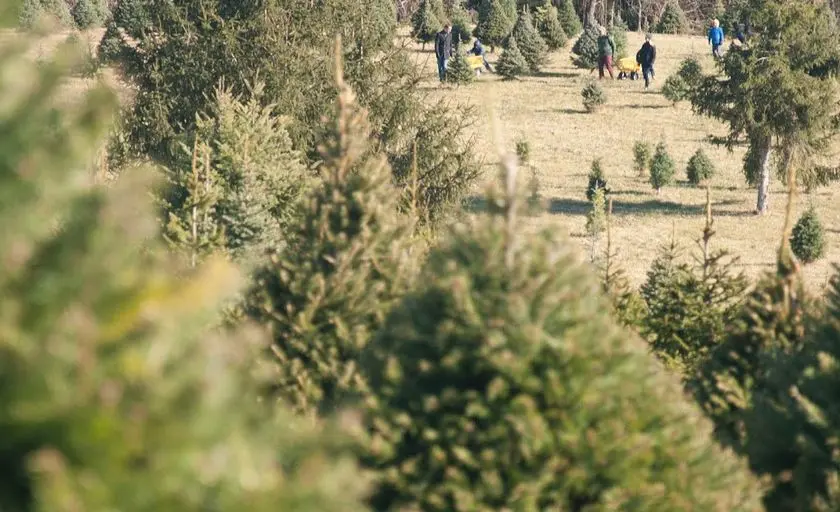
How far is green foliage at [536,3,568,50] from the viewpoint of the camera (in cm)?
5494

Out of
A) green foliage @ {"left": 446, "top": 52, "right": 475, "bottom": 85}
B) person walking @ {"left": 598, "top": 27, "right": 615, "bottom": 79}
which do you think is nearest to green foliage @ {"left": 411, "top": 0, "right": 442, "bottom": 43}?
green foliage @ {"left": 446, "top": 52, "right": 475, "bottom": 85}

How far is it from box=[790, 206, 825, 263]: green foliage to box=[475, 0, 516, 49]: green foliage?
28781 mm

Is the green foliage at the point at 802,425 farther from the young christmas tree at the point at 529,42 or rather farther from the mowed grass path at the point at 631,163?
the young christmas tree at the point at 529,42

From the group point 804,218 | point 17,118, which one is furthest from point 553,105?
point 17,118

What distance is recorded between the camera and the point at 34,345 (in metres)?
2.28

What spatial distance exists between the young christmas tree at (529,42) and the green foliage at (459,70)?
353 cm

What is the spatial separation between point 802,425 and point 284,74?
23822mm

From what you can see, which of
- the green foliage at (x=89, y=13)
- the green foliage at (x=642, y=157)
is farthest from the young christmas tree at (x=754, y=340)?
the green foliage at (x=89, y=13)

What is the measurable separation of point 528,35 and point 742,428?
45368 mm

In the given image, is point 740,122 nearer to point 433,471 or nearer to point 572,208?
point 572,208

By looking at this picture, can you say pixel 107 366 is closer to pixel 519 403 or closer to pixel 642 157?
pixel 519 403

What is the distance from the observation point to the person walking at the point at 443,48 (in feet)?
152

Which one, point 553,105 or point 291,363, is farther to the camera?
point 553,105

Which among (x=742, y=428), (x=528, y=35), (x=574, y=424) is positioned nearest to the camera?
(x=574, y=424)
